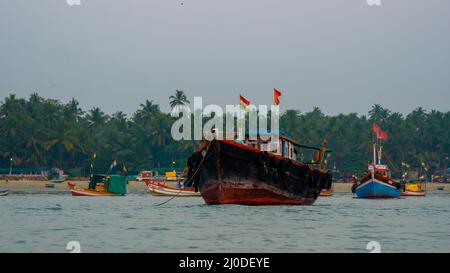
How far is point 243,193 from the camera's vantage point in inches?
1700

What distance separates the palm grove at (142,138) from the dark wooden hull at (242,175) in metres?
89.5

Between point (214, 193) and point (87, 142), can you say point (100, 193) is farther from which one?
point (87, 142)

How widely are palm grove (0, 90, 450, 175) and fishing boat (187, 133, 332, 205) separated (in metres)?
89.2

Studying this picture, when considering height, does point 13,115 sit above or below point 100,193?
above

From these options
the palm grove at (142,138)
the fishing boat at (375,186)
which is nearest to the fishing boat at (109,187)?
the fishing boat at (375,186)

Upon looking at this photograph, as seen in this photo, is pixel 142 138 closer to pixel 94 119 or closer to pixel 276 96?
pixel 94 119

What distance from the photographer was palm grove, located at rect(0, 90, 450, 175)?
13100cm

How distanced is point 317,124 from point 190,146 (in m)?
40.1

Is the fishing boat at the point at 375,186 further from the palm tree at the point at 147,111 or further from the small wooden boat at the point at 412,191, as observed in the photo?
the palm tree at the point at 147,111

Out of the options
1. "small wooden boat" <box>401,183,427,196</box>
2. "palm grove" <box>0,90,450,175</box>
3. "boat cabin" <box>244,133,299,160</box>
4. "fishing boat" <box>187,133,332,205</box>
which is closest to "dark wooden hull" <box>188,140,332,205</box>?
"fishing boat" <box>187,133,332,205</box>

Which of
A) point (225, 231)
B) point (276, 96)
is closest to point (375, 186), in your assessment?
point (276, 96)

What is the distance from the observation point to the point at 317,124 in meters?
169

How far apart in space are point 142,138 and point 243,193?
100042mm
